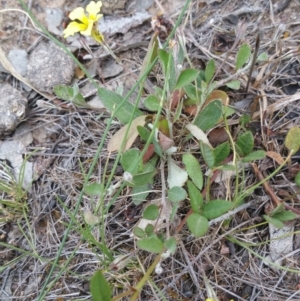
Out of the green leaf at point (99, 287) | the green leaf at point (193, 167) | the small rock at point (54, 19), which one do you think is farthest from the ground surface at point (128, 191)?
the green leaf at point (99, 287)

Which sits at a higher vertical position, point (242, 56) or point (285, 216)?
point (242, 56)

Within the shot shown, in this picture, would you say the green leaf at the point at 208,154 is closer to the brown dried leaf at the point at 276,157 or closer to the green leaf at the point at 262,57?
the brown dried leaf at the point at 276,157

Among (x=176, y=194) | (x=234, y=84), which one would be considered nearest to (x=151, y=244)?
(x=176, y=194)

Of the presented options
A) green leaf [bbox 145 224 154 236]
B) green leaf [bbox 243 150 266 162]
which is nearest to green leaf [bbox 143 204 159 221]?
green leaf [bbox 145 224 154 236]

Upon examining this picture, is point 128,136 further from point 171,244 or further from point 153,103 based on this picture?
point 171,244


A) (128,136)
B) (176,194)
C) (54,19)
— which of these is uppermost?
(54,19)

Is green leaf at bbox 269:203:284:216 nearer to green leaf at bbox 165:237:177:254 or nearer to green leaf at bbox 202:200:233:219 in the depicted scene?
green leaf at bbox 202:200:233:219

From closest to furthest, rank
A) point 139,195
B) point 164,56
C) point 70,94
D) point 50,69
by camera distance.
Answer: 1. point 164,56
2. point 139,195
3. point 70,94
4. point 50,69

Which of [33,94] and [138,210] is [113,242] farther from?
[33,94]
